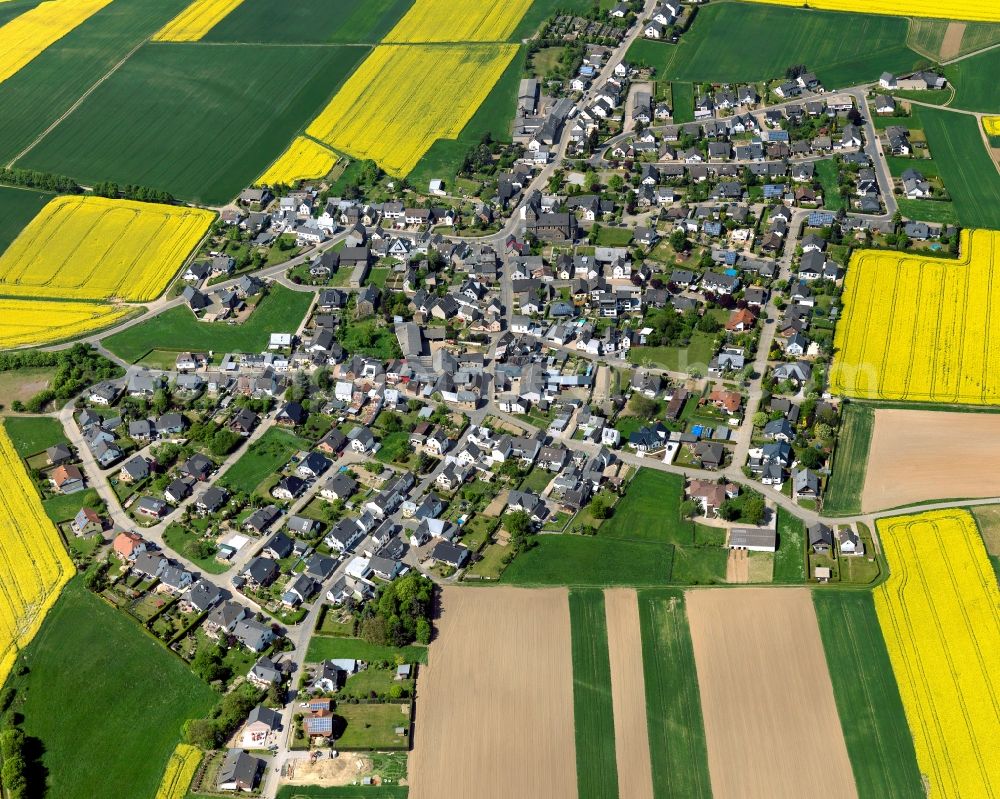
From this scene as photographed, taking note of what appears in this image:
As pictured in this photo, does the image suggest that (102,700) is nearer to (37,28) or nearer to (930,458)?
(930,458)

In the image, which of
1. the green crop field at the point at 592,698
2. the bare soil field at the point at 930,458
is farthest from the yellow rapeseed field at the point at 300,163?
the bare soil field at the point at 930,458

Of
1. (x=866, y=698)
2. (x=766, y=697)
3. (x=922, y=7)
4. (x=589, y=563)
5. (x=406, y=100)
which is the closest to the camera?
(x=866, y=698)

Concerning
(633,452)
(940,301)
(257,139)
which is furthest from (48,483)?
(940,301)

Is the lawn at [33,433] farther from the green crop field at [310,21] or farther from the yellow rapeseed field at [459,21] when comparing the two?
the yellow rapeseed field at [459,21]

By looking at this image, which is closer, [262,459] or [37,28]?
[262,459]

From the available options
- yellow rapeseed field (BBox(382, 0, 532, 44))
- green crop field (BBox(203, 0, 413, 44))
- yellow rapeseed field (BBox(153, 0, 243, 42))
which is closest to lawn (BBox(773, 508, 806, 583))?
yellow rapeseed field (BBox(382, 0, 532, 44))

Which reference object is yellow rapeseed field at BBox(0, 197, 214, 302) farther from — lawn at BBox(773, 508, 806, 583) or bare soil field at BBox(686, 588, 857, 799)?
bare soil field at BBox(686, 588, 857, 799)

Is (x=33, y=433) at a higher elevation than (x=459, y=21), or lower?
higher

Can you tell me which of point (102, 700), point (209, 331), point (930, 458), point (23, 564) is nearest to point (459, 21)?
point (209, 331)
